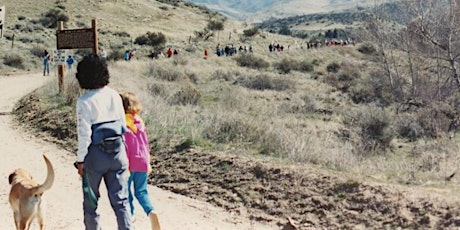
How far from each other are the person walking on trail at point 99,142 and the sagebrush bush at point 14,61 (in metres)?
31.6

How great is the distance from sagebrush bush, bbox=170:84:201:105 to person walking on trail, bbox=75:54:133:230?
42.8ft

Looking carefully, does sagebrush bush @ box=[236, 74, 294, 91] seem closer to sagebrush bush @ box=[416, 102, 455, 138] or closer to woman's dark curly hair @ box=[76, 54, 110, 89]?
sagebrush bush @ box=[416, 102, 455, 138]

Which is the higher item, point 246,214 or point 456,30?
point 456,30

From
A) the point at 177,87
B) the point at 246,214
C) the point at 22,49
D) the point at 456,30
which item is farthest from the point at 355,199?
the point at 22,49

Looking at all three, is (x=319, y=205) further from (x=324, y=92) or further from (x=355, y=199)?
(x=324, y=92)

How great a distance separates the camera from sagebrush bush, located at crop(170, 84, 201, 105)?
1862cm

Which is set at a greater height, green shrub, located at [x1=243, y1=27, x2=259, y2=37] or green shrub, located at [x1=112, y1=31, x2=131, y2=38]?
green shrub, located at [x1=243, y1=27, x2=259, y2=37]

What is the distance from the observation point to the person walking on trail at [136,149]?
596cm

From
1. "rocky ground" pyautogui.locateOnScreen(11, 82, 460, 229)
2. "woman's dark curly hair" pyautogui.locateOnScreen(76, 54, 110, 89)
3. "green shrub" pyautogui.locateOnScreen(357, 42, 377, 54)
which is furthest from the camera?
"green shrub" pyautogui.locateOnScreen(357, 42, 377, 54)

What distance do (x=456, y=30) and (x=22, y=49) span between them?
3272 centimetres

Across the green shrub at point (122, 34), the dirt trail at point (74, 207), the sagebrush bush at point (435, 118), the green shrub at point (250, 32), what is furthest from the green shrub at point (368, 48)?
the green shrub at point (122, 34)

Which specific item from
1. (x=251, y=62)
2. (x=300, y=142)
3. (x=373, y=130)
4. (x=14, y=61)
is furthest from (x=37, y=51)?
(x=300, y=142)

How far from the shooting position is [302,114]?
65.4 ft

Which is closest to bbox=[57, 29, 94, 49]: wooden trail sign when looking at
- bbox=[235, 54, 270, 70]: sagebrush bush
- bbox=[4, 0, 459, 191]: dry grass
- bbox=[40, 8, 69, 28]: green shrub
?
bbox=[4, 0, 459, 191]: dry grass
